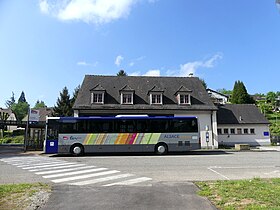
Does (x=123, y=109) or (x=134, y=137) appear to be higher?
(x=123, y=109)

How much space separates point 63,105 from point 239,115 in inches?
1410

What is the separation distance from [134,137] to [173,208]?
13514 millimetres

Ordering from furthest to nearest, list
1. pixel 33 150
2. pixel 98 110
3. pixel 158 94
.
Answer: pixel 158 94
pixel 98 110
pixel 33 150

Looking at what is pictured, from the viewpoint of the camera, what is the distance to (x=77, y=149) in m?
18.3

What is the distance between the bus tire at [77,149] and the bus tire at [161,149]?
6.22 metres

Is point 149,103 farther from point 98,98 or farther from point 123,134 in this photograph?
point 123,134

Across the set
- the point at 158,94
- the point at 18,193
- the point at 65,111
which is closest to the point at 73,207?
the point at 18,193

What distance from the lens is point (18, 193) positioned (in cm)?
655

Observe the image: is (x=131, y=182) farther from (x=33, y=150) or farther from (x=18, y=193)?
(x=33, y=150)

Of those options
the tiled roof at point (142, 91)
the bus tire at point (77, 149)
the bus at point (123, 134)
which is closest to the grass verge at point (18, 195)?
the bus tire at point (77, 149)

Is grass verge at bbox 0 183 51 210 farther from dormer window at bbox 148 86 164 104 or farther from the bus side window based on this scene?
dormer window at bbox 148 86 164 104

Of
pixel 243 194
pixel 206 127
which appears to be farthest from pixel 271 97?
pixel 243 194

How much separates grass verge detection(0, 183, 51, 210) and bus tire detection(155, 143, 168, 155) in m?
12.3

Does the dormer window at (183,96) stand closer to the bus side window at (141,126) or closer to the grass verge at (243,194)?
the bus side window at (141,126)
